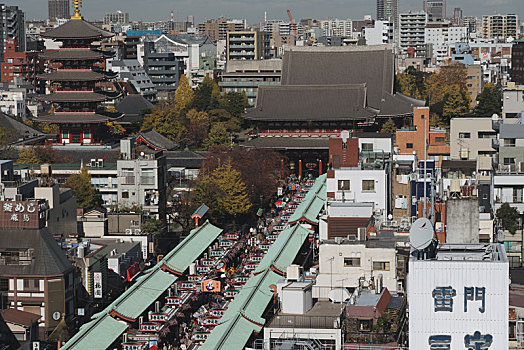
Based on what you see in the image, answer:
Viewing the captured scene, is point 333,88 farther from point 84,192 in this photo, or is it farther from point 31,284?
point 31,284

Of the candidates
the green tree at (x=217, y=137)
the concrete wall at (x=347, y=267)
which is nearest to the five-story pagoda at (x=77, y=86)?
the green tree at (x=217, y=137)

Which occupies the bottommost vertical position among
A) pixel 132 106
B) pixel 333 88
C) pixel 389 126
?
pixel 389 126

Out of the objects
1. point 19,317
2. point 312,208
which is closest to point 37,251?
point 19,317

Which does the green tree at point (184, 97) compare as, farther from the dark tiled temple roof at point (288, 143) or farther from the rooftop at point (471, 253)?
the rooftop at point (471, 253)

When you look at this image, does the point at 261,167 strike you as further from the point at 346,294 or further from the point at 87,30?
the point at 346,294

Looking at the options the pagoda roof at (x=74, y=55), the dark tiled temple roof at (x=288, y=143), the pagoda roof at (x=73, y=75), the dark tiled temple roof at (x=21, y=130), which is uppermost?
the pagoda roof at (x=74, y=55)

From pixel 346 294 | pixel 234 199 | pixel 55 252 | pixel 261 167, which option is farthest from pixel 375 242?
pixel 261 167
